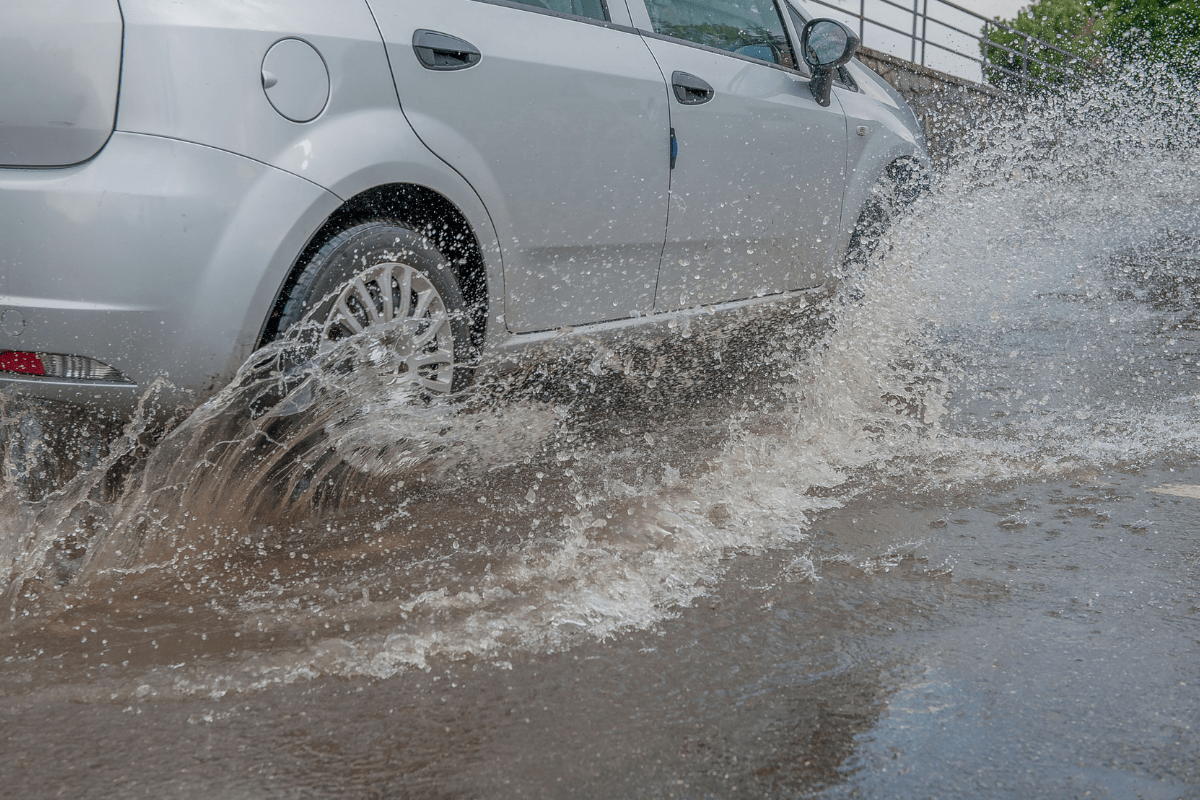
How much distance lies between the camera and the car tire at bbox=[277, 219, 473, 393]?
2.48 m

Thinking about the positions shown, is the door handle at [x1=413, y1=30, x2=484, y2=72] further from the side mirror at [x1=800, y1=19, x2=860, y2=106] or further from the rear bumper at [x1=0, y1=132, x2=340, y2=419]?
the side mirror at [x1=800, y1=19, x2=860, y2=106]

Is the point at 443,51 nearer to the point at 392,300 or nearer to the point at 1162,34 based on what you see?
the point at 392,300

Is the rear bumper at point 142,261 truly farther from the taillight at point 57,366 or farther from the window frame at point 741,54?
the window frame at point 741,54

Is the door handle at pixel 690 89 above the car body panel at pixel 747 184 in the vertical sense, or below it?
above

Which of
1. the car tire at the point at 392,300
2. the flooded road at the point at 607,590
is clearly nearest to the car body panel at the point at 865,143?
the flooded road at the point at 607,590

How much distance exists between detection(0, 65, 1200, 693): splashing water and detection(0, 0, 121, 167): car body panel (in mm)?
590

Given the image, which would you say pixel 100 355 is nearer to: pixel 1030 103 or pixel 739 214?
pixel 739 214

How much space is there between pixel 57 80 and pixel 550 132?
126cm

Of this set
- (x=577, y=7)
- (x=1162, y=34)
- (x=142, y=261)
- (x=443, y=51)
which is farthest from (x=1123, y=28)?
(x=142, y=261)

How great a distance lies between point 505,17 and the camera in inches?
115

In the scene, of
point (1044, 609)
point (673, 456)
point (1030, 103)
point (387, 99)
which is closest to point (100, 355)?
point (387, 99)

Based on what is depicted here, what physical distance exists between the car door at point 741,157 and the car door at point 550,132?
126 mm

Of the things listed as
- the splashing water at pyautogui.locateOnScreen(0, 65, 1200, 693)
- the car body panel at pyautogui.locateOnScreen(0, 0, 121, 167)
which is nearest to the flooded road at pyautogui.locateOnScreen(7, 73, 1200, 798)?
the splashing water at pyautogui.locateOnScreen(0, 65, 1200, 693)

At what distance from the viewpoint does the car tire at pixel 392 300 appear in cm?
248
